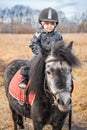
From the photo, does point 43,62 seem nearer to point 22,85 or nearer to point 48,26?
point 22,85

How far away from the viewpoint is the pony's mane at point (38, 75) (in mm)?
4062

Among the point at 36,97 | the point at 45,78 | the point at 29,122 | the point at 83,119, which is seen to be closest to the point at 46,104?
the point at 36,97

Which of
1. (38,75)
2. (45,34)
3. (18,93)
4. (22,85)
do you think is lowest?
(18,93)

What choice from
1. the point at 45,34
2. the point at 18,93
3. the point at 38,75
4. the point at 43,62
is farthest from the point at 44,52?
the point at 18,93

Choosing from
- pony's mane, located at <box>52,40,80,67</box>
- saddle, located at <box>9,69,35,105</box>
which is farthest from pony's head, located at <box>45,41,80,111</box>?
saddle, located at <box>9,69,35,105</box>

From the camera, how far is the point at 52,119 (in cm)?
430

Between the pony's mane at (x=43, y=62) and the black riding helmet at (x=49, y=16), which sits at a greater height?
the black riding helmet at (x=49, y=16)

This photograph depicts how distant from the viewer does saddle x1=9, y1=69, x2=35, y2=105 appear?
4.43 meters

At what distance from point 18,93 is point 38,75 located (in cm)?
90

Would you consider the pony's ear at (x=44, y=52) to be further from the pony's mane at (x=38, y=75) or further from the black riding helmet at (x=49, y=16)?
the black riding helmet at (x=49, y=16)

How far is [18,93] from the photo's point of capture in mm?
4902

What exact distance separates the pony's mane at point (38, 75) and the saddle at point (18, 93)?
0.61ft

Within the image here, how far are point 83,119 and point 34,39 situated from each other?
2.92 meters

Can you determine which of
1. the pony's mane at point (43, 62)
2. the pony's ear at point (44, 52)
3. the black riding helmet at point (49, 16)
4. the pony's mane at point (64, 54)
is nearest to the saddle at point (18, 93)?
the pony's mane at point (43, 62)
